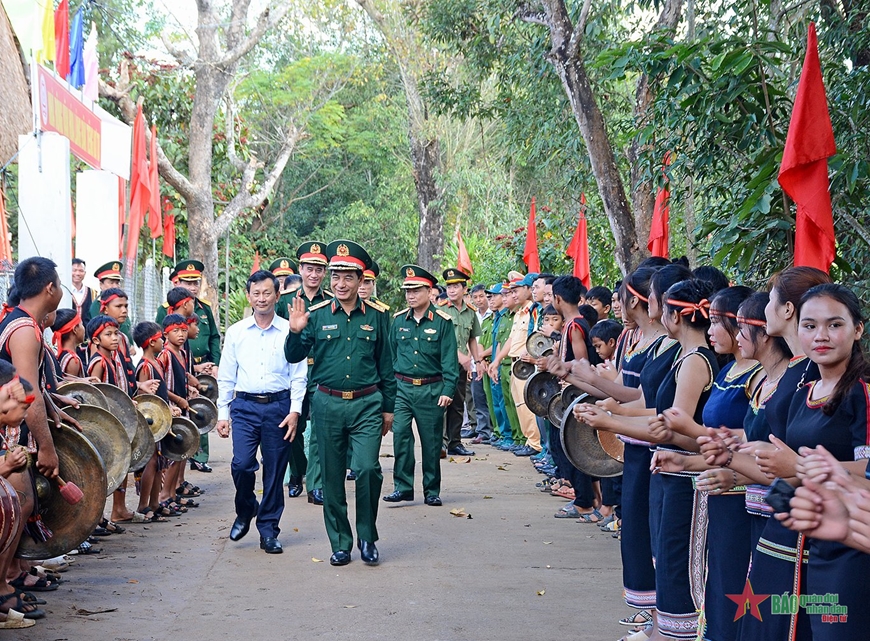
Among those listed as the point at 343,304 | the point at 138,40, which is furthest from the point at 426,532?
the point at 138,40

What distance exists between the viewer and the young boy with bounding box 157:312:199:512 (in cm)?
909

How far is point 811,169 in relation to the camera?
5.91 m

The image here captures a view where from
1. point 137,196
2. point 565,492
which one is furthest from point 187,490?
point 137,196

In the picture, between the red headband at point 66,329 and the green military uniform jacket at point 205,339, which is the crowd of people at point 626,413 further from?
the green military uniform jacket at point 205,339

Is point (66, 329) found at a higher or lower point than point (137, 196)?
lower

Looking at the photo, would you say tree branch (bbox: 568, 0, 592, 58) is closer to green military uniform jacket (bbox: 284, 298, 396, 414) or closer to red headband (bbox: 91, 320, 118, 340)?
green military uniform jacket (bbox: 284, 298, 396, 414)

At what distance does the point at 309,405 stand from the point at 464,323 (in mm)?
4539

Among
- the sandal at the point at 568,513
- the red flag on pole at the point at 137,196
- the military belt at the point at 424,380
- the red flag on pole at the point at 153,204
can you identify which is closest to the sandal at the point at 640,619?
the sandal at the point at 568,513

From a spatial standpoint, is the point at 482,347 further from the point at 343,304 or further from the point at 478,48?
the point at 343,304

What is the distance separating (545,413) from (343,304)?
3037 millimetres

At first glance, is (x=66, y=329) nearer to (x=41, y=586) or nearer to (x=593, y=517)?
(x=41, y=586)

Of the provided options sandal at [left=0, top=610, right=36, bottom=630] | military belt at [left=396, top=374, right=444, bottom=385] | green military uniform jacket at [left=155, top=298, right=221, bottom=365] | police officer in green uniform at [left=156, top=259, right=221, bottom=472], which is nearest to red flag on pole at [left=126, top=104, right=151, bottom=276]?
police officer in green uniform at [left=156, top=259, right=221, bottom=472]

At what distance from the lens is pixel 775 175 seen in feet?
22.0

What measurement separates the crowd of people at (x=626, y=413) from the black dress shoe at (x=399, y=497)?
1.0 inches
